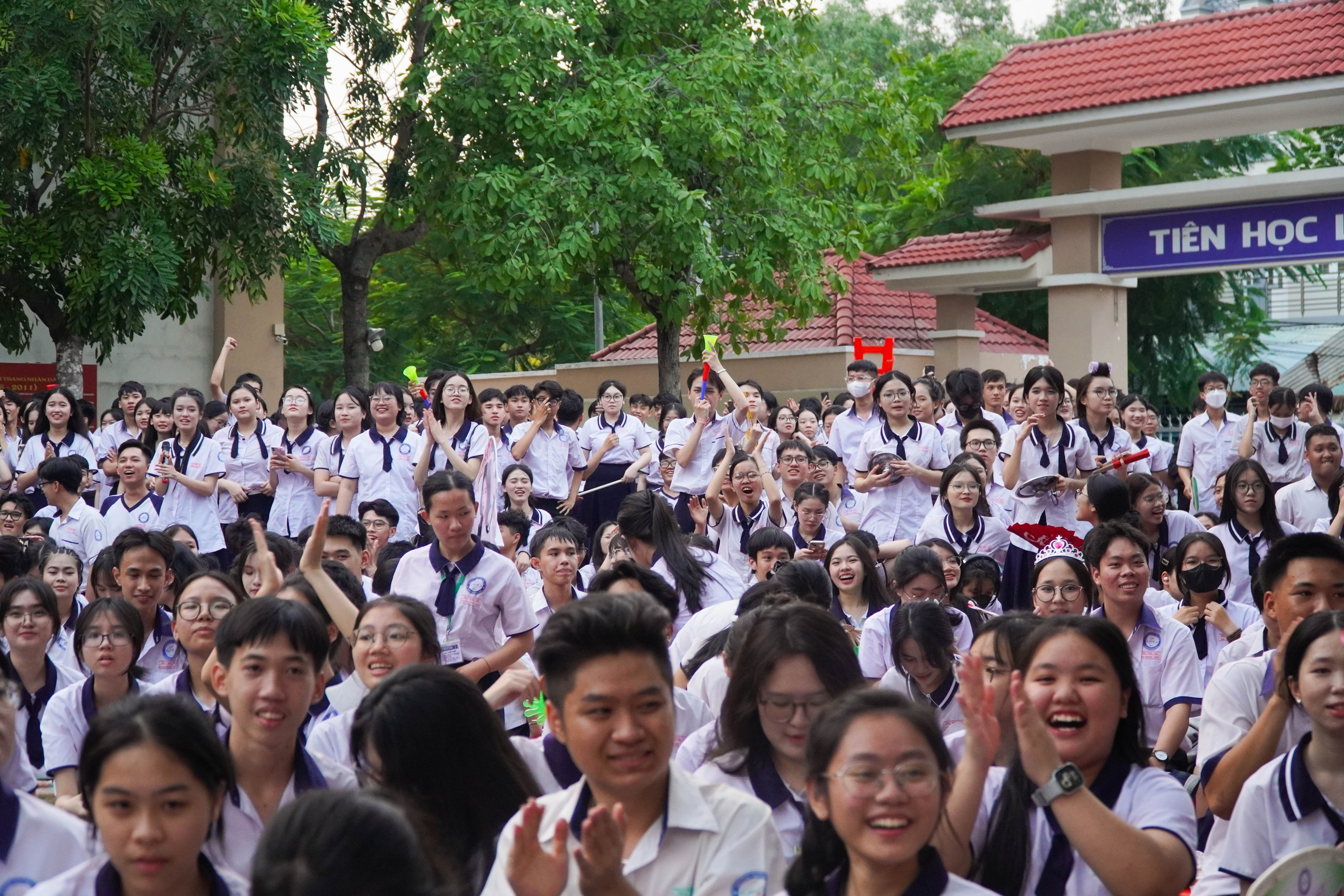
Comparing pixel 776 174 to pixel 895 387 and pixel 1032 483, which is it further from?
pixel 1032 483

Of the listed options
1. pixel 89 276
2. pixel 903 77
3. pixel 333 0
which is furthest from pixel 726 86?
pixel 903 77

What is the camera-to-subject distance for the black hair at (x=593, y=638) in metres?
3.06

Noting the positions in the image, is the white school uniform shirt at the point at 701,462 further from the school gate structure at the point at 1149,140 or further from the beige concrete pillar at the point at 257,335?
the beige concrete pillar at the point at 257,335

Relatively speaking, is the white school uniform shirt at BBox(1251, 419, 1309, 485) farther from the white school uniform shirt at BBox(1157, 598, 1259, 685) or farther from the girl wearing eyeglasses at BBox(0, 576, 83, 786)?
the girl wearing eyeglasses at BBox(0, 576, 83, 786)

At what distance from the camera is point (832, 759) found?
282cm

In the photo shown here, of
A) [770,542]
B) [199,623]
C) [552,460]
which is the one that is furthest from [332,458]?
[199,623]

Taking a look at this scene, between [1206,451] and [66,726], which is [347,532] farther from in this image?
[1206,451]

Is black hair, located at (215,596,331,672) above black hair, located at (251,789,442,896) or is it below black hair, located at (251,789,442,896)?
above

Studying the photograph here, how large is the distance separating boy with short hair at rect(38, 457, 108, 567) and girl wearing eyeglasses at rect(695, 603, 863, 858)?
6.02m

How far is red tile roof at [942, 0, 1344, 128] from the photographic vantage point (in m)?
13.6

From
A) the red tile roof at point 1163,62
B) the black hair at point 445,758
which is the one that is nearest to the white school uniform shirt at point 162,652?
the black hair at point 445,758

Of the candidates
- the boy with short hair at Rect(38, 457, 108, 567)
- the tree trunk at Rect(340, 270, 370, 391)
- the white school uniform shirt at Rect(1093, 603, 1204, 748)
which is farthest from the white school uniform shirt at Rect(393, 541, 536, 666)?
the tree trunk at Rect(340, 270, 370, 391)

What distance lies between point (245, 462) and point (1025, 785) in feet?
26.7

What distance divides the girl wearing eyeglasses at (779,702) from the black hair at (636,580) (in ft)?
7.03
